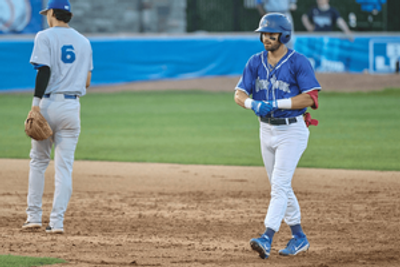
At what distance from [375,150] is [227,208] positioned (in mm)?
5026

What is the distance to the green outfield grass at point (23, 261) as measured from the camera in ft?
14.3

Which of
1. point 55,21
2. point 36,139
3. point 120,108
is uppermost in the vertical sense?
point 55,21

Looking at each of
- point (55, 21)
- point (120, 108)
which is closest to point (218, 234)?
point (55, 21)

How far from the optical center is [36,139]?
529 cm

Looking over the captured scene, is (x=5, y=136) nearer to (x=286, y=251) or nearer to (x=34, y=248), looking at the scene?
(x=34, y=248)

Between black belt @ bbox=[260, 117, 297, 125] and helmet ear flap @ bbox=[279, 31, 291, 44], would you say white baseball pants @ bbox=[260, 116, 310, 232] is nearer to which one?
black belt @ bbox=[260, 117, 297, 125]

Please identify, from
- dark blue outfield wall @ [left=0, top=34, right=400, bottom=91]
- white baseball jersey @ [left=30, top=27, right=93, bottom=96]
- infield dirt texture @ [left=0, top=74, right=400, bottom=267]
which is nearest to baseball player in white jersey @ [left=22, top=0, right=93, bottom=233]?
white baseball jersey @ [left=30, top=27, right=93, bottom=96]

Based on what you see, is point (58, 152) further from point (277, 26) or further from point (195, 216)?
point (277, 26)

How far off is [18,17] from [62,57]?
17478mm

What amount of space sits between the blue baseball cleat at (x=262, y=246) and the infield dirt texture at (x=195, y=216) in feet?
0.24

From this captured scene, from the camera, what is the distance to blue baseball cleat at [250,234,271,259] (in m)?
4.48

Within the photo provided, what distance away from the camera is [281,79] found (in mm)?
4730

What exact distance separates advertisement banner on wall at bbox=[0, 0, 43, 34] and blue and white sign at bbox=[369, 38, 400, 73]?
11691 millimetres

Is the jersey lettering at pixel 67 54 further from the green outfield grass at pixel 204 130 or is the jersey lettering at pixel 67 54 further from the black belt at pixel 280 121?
the green outfield grass at pixel 204 130
